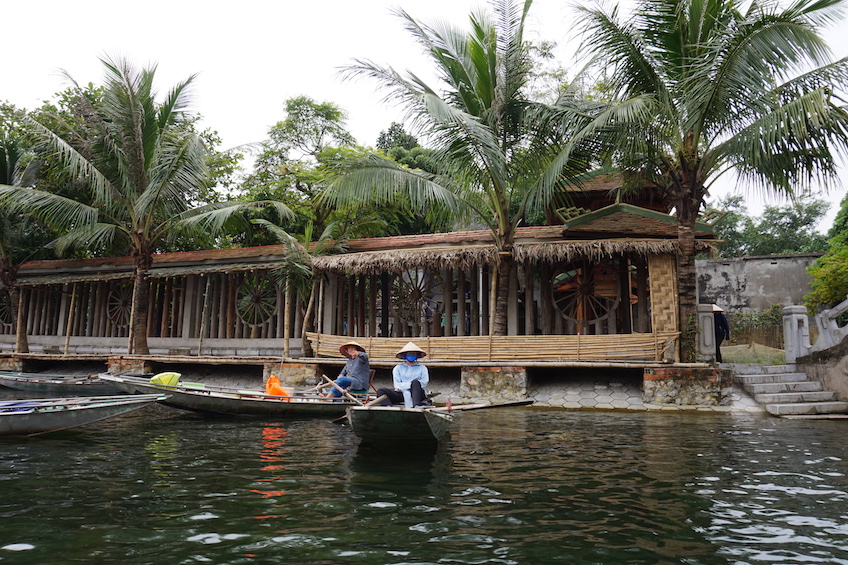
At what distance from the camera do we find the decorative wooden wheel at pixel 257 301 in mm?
17250

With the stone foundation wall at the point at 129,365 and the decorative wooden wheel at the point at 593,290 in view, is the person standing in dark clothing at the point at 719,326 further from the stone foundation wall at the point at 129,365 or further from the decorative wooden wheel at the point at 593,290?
the stone foundation wall at the point at 129,365

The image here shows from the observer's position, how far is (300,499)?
16.4 feet

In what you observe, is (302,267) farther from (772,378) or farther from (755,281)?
(755,281)

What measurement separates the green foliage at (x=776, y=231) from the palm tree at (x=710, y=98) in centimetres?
2100

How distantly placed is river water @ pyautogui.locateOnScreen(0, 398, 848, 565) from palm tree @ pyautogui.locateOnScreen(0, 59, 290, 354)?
8.59 metres

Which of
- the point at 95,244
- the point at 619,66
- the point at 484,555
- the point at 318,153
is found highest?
the point at 318,153

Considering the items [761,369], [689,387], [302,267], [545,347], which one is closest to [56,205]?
[302,267]

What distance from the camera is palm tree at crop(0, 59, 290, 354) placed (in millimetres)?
15539

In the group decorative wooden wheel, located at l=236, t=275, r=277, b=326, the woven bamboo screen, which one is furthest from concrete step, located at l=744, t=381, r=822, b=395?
decorative wooden wheel, located at l=236, t=275, r=277, b=326

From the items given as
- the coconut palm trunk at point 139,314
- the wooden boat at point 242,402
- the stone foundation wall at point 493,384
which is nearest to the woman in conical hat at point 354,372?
the wooden boat at point 242,402

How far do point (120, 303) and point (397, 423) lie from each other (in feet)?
50.6

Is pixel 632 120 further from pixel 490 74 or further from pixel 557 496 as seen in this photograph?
pixel 557 496

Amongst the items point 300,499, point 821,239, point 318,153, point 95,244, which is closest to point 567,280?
point 318,153

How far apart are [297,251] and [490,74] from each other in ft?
A: 19.1
